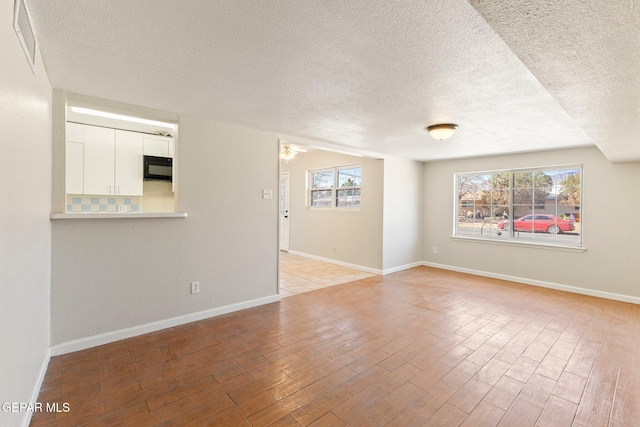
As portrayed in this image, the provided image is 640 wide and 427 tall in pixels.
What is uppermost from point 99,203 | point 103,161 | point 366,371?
point 103,161

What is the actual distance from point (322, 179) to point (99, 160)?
414 cm

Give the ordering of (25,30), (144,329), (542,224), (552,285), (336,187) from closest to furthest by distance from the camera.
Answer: (25,30) < (144,329) < (552,285) < (542,224) < (336,187)

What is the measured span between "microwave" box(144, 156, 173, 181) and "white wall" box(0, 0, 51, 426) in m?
1.96

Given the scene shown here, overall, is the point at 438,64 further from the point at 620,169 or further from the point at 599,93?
the point at 620,169

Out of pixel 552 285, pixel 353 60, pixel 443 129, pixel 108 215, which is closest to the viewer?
pixel 353 60

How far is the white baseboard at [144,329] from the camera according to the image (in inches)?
97.5

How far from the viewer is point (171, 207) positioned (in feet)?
15.0

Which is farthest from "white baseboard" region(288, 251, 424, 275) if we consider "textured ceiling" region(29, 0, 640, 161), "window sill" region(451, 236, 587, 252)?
"textured ceiling" region(29, 0, 640, 161)

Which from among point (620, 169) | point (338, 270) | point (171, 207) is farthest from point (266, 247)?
point (620, 169)

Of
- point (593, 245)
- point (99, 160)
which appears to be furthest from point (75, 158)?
point (593, 245)

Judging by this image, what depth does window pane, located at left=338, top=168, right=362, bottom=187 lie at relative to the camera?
19.3 feet

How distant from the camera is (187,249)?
3111 mm

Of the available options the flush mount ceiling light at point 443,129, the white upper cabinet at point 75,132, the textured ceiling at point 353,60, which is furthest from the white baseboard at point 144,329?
the flush mount ceiling light at point 443,129

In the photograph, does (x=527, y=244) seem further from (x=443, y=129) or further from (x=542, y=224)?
(x=443, y=129)
